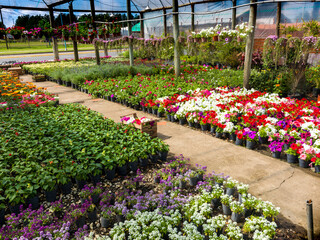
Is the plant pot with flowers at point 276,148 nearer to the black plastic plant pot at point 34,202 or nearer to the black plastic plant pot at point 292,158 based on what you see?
the black plastic plant pot at point 292,158

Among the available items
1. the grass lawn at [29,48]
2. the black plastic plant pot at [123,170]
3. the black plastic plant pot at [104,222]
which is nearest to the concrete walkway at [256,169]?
the black plastic plant pot at [123,170]

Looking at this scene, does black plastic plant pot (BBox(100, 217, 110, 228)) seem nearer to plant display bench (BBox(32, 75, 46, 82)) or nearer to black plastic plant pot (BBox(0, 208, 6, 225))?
black plastic plant pot (BBox(0, 208, 6, 225))

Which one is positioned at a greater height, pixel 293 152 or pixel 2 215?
pixel 293 152

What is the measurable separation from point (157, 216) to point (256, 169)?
2.09 metres

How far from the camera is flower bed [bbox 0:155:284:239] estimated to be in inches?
102

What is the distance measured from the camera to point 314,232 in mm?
2717

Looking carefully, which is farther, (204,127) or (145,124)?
(204,127)

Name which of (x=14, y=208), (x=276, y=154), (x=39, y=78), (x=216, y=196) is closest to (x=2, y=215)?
(x=14, y=208)

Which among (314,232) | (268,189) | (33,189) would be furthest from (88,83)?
(314,232)

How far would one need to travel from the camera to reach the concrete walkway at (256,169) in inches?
126

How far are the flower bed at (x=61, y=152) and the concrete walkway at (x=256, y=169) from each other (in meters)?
0.81

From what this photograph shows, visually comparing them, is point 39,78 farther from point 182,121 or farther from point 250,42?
point 250,42

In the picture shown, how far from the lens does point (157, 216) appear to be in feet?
9.00

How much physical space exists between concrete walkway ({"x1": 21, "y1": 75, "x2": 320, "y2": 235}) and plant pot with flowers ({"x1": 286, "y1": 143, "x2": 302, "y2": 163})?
0.45 ft
